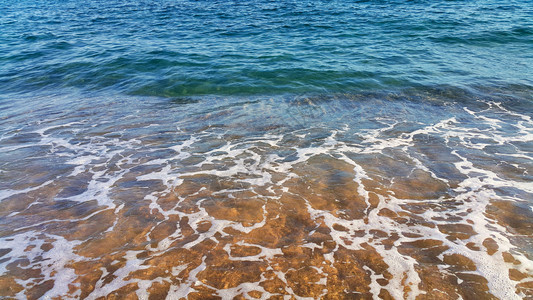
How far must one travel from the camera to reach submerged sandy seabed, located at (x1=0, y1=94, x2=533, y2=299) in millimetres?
4059

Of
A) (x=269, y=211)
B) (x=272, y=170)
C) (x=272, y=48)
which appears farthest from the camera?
(x=272, y=48)

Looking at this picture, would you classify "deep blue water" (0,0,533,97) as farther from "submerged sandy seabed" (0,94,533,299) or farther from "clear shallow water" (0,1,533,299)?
"submerged sandy seabed" (0,94,533,299)

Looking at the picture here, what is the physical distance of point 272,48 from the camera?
15008mm

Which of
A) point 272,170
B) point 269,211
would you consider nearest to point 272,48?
point 272,170

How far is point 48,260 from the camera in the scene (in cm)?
442

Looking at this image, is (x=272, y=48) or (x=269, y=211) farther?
(x=272, y=48)

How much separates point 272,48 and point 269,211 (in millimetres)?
11059

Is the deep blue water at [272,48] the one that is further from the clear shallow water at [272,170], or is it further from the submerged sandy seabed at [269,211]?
the submerged sandy seabed at [269,211]

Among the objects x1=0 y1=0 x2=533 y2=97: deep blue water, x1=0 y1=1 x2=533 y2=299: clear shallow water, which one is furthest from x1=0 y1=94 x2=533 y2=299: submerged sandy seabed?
x1=0 y1=0 x2=533 y2=97: deep blue water

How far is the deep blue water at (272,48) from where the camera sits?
11.8m

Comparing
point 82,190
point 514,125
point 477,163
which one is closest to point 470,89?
point 514,125

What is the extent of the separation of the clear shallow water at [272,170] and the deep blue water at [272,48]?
12 cm

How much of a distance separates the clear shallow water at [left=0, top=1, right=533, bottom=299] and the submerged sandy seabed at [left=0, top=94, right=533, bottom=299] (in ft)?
0.09

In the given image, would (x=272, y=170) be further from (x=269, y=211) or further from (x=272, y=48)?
A: (x=272, y=48)
